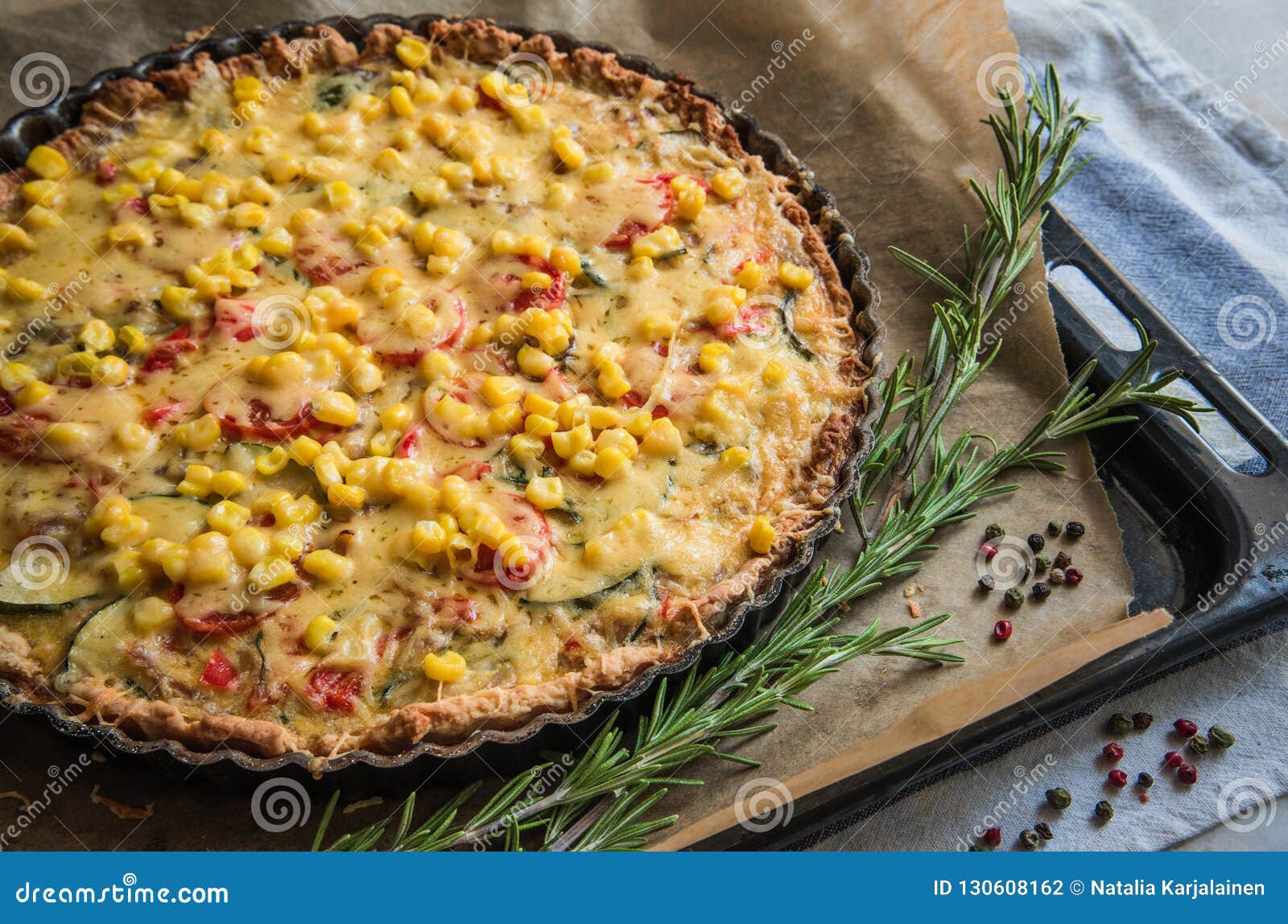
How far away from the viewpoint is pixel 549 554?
332 centimetres

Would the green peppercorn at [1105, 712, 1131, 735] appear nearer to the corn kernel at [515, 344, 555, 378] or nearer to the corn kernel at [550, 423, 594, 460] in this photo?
the corn kernel at [550, 423, 594, 460]

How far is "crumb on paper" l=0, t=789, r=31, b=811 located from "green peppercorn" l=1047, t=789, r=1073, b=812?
3067 mm

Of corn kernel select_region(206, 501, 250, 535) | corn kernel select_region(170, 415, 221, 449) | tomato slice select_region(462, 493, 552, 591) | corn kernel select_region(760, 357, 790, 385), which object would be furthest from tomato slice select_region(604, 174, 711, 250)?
corn kernel select_region(206, 501, 250, 535)

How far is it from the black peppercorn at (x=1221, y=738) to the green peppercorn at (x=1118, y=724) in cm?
28

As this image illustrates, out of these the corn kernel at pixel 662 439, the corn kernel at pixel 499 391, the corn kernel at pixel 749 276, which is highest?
the corn kernel at pixel 749 276

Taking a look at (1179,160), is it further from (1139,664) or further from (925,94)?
(1139,664)

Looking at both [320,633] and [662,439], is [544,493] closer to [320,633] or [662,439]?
[662,439]

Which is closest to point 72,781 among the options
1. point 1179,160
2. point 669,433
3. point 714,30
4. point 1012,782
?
point 669,433

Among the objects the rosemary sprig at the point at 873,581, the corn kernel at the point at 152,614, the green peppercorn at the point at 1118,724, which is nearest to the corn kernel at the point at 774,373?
the rosemary sprig at the point at 873,581

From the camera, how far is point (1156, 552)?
3.98 metres

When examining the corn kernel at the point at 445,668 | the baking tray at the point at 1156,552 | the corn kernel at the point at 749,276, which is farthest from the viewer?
the corn kernel at the point at 749,276

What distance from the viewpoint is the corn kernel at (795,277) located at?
4.00 m

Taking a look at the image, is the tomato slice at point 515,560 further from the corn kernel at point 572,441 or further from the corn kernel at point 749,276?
the corn kernel at point 749,276

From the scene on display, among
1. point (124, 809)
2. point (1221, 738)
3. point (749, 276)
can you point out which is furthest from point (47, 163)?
point (1221, 738)
